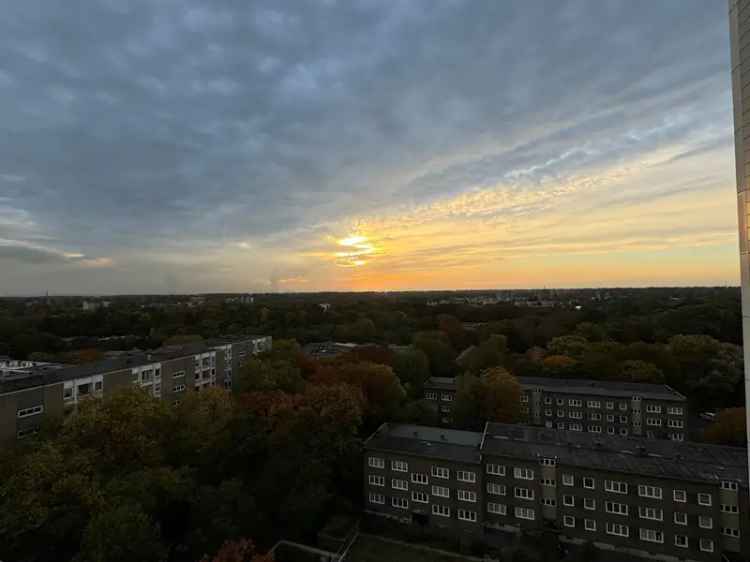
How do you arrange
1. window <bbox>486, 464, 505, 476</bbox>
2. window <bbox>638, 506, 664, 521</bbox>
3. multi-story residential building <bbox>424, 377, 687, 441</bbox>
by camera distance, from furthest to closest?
multi-story residential building <bbox>424, 377, 687, 441</bbox>, window <bbox>486, 464, 505, 476</bbox>, window <bbox>638, 506, 664, 521</bbox>

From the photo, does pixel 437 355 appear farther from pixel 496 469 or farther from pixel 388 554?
pixel 388 554

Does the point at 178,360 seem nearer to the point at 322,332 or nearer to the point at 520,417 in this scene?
the point at 520,417

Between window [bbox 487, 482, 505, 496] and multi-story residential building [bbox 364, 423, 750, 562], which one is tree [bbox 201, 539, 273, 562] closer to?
multi-story residential building [bbox 364, 423, 750, 562]

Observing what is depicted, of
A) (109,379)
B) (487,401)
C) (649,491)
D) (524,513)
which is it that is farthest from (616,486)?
(109,379)

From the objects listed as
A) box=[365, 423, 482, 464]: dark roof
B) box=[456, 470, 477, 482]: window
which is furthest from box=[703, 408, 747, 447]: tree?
box=[456, 470, 477, 482]: window

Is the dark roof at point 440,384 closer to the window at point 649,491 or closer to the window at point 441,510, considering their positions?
the window at point 441,510

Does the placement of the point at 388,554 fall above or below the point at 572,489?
below
